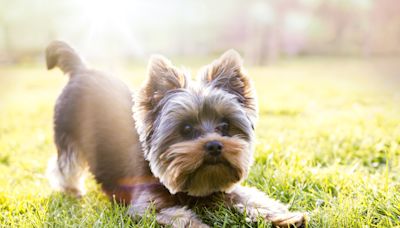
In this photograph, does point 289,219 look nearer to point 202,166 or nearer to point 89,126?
point 202,166

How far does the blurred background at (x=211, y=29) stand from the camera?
30.7 meters

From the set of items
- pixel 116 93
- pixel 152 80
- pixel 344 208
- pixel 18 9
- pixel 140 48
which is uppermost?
pixel 152 80

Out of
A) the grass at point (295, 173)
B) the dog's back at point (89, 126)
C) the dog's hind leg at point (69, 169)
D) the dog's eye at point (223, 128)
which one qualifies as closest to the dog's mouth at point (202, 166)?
the dog's eye at point (223, 128)

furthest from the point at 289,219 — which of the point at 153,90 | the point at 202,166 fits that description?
the point at 153,90

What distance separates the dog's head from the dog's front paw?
40 centimetres

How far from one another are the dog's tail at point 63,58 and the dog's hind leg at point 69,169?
0.86m

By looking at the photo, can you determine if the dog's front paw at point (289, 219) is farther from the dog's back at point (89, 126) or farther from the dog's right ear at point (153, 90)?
the dog's back at point (89, 126)

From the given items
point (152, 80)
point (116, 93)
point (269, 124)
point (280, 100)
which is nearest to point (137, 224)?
point (152, 80)

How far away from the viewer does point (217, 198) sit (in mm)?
3967

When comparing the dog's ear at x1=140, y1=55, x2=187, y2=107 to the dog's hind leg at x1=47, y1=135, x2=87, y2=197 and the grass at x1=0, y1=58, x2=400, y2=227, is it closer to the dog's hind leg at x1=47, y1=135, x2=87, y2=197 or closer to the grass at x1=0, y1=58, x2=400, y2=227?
the grass at x1=0, y1=58, x2=400, y2=227

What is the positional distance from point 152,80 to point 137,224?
1.14 m

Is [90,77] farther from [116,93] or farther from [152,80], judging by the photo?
[152,80]

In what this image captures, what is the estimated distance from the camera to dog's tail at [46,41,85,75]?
16.9 feet

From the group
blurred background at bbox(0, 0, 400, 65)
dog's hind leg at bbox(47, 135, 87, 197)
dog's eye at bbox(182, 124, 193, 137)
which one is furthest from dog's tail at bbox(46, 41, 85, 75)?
blurred background at bbox(0, 0, 400, 65)
